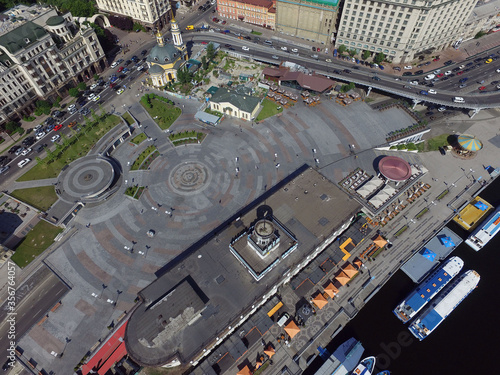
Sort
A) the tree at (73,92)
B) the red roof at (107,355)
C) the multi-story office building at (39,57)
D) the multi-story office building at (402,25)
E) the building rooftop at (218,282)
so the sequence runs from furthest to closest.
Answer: the multi-story office building at (402,25) → the tree at (73,92) → the multi-story office building at (39,57) → the red roof at (107,355) → the building rooftop at (218,282)

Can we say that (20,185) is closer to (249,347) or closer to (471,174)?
(249,347)

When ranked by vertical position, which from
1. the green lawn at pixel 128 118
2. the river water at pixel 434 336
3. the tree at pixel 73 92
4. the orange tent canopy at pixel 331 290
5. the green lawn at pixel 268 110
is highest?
the tree at pixel 73 92

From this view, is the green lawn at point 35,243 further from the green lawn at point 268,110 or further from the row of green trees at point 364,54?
the row of green trees at point 364,54

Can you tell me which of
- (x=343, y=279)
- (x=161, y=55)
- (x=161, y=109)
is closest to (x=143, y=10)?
(x=161, y=55)

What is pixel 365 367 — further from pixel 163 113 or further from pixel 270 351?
pixel 163 113

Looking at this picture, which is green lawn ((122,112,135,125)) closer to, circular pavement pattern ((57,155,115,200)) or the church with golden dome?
the church with golden dome

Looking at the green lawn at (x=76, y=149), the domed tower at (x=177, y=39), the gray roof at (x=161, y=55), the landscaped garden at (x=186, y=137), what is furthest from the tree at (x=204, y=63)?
the green lawn at (x=76, y=149)

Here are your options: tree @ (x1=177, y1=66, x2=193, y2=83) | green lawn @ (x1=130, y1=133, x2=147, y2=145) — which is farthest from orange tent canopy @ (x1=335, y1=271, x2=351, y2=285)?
tree @ (x1=177, y1=66, x2=193, y2=83)
